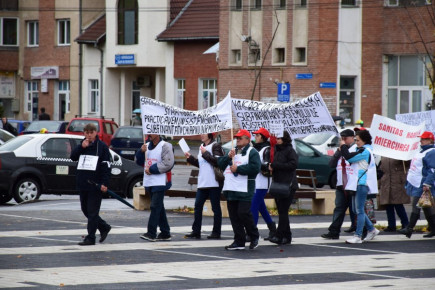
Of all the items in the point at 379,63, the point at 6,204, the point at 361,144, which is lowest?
the point at 6,204

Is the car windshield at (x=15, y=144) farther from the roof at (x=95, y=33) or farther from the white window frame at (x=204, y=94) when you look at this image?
the roof at (x=95, y=33)

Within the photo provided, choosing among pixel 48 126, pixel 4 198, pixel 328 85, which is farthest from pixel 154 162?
pixel 328 85

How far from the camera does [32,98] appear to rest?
64.0 meters

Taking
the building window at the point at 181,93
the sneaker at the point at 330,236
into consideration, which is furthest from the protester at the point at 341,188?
the building window at the point at 181,93

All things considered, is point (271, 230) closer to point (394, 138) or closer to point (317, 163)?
point (394, 138)

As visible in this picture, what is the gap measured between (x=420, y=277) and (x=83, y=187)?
5158mm

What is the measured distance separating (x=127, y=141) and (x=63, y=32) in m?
25.6

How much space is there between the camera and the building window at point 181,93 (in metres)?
53.8

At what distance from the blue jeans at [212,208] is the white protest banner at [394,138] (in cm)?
309

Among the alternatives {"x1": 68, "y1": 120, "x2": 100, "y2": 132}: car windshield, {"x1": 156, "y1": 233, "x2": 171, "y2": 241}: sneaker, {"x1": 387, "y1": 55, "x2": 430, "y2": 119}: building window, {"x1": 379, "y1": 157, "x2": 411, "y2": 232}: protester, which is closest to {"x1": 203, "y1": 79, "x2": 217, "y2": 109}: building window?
{"x1": 387, "y1": 55, "x2": 430, "y2": 119}: building window

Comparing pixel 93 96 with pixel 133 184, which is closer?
pixel 133 184

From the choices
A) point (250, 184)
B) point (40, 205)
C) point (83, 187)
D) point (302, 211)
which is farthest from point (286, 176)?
point (40, 205)

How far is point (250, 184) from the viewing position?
14.4 metres

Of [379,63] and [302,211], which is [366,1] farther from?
[302,211]
